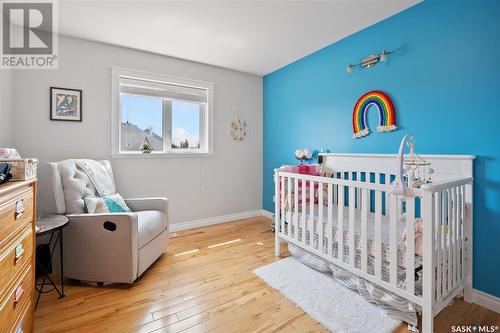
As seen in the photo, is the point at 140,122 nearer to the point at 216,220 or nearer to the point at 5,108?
the point at 5,108

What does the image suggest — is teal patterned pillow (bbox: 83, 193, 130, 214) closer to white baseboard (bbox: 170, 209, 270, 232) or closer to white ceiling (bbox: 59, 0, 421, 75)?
white baseboard (bbox: 170, 209, 270, 232)

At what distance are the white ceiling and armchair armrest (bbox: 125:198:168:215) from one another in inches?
67.4

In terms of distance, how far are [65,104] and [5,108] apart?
0.46 metres

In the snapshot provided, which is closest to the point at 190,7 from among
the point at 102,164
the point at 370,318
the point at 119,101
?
the point at 119,101

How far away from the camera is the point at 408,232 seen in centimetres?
138

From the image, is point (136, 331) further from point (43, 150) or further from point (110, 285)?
point (43, 150)

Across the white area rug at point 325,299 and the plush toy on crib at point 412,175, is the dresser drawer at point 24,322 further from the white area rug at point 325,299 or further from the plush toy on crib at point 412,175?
the plush toy on crib at point 412,175

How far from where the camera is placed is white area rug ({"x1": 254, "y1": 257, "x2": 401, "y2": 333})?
144 centimetres

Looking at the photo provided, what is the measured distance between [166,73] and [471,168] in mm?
3167

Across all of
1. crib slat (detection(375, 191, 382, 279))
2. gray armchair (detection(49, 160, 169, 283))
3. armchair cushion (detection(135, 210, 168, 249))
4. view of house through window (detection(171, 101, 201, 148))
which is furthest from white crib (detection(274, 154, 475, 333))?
view of house through window (detection(171, 101, 201, 148))

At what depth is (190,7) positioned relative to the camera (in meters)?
2.00

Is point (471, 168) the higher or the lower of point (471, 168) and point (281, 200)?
the higher

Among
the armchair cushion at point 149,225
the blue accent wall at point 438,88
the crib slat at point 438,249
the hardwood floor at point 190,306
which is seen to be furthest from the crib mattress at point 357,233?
the armchair cushion at point 149,225

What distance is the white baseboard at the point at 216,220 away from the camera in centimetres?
314
